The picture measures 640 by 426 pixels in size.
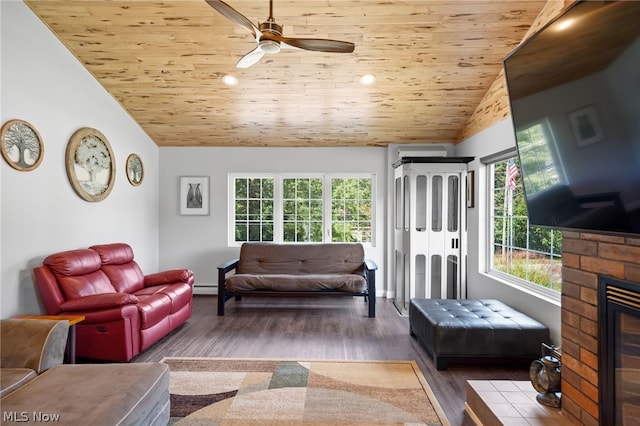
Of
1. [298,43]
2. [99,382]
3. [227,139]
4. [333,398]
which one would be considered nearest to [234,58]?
[298,43]

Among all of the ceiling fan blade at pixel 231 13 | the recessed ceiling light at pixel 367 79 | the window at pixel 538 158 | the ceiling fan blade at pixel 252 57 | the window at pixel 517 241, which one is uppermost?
the recessed ceiling light at pixel 367 79

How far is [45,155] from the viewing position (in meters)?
3.10

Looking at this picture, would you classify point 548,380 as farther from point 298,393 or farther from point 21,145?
point 21,145

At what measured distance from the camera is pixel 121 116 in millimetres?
4270

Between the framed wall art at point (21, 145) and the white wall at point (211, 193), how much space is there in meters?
2.25

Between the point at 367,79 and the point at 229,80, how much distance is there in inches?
59.7

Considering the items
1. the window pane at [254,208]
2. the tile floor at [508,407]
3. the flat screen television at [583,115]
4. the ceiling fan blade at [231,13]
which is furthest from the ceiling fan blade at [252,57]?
the window pane at [254,208]

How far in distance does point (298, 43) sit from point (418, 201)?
266 centimetres

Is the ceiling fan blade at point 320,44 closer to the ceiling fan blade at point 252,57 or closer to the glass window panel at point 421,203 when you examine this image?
the ceiling fan blade at point 252,57

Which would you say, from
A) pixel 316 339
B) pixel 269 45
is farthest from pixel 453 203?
pixel 269 45

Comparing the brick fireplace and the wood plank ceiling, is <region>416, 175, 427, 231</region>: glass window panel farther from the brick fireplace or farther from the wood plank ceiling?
the brick fireplace

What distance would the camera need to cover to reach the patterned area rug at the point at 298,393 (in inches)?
81.0

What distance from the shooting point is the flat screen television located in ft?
3.78

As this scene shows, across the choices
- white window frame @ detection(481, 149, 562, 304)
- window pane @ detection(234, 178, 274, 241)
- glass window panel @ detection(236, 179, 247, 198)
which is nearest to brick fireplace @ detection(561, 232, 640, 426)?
white window frame @ detection(481, 149, 562, 304)
